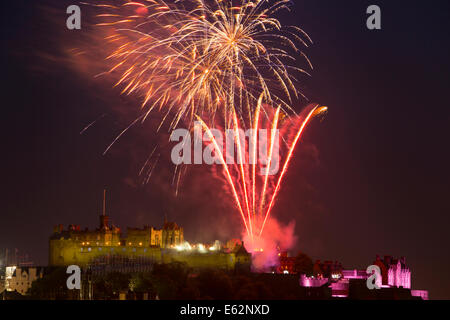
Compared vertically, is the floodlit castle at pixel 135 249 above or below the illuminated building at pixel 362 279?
above

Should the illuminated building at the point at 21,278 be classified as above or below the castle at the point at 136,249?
below

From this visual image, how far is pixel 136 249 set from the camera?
99062 millimetres

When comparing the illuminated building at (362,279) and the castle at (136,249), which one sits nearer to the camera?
the illuminated building at (362,279)

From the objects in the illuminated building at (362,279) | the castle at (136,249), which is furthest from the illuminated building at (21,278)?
the illuminated building at (362,279)

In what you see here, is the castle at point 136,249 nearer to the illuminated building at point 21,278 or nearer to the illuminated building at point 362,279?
the illuminated building at point 21,278

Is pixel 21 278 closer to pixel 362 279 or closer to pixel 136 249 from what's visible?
pixel 136 249

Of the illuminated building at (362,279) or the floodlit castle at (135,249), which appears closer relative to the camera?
the illuminated building at (362,279)

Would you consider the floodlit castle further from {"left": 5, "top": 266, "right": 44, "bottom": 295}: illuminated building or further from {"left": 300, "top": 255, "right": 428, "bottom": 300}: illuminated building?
{"left": 300, "top": 255, "right": 428, "bottom": 300}: illuminated building

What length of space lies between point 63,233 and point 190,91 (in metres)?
38.7

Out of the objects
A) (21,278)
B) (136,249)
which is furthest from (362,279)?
(21,278)

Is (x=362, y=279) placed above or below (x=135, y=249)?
below

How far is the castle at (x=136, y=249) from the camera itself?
316ft

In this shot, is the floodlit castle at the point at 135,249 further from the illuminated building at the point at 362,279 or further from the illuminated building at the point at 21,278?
the illuminated building at the point at 362,279
